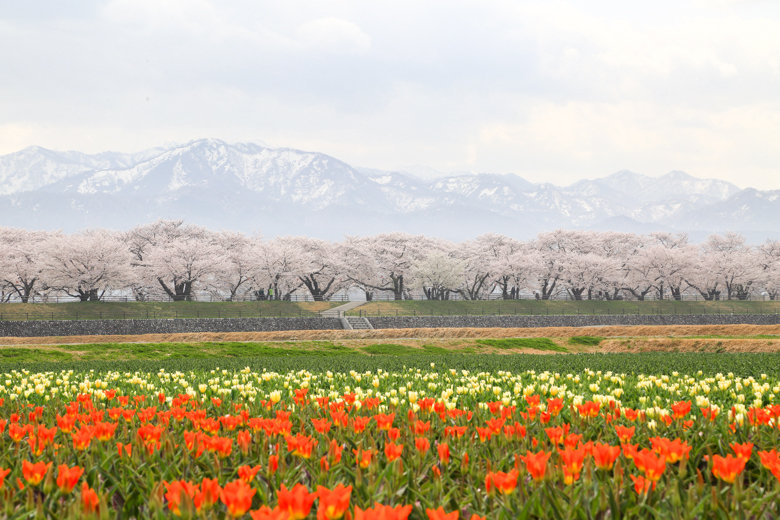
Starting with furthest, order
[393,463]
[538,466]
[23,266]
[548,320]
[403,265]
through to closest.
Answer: [403,265] < [23,266] < [548,320] < [393,463] < [538,466]

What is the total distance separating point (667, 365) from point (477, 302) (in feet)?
180

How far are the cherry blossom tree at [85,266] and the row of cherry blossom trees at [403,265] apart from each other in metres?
0.49

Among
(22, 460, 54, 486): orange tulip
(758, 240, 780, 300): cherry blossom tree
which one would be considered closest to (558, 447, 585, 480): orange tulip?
(22, 460, 54, 486): orange tulip

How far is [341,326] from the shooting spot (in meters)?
50.0

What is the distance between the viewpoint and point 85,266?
2320 inches

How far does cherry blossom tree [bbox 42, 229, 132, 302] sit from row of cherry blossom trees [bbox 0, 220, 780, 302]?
19.4 inches

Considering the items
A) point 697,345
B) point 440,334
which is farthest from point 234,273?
point 697,345

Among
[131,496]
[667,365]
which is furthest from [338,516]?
[667,365]

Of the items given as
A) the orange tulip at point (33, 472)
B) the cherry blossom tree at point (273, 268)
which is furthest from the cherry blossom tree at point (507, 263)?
the orange tulip at point (33, 472)

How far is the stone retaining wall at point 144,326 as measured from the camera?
43.5 meters

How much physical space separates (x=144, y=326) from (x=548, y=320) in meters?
38.2

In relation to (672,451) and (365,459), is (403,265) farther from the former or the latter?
(672,451)

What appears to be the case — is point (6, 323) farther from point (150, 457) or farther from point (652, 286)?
point (652, 286)

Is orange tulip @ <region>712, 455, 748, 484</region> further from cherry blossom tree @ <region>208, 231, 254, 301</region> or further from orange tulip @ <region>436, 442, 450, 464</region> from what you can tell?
cherry blossom tree @ <region>208, 231, 254, 301</region>
